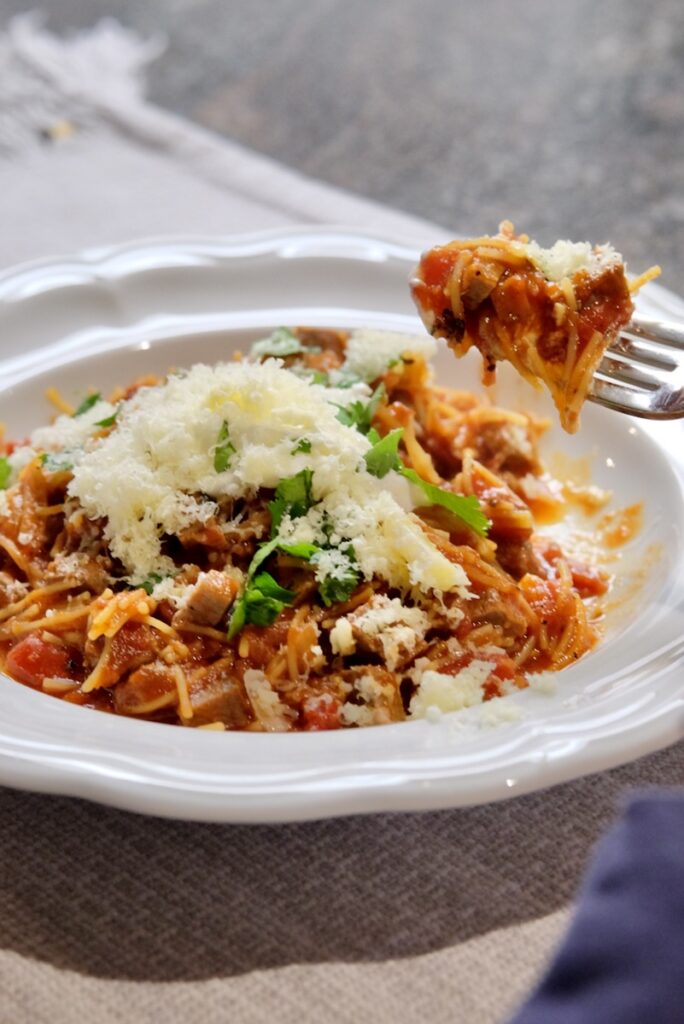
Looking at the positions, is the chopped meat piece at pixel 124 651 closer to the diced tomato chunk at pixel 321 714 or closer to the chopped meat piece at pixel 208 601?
the chopped meat piece at pixel 208 601

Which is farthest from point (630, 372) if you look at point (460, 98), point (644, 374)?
point (460, 98)

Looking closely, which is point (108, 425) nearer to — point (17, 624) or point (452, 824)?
point (17, 624)

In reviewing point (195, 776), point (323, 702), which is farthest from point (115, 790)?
point (323, 702)

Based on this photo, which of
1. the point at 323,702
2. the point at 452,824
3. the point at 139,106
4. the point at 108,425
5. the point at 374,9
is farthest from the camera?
the point at 374,9

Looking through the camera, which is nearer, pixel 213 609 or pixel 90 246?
pixel 213 609

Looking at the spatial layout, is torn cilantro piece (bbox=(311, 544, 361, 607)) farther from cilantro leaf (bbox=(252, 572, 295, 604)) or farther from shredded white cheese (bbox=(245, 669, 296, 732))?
shredded white cheese (bbox=(245, 669, 296, 732))
